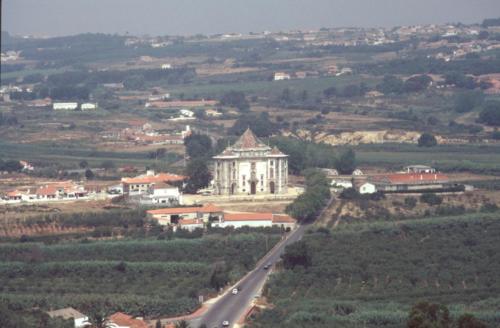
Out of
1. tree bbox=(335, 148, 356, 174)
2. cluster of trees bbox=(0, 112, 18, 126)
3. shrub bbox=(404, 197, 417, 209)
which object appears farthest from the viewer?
cluster of trees bbox=(0, 112, 18, 126)

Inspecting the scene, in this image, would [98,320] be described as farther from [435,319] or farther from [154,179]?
[154,179]

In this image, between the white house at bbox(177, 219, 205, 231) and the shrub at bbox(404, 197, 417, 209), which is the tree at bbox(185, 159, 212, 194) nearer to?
the white house at bbox(177, 219, 205, 231)

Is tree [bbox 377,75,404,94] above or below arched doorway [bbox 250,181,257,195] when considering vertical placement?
above

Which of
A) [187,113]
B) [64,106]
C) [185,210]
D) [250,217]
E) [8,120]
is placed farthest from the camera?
[64,106]

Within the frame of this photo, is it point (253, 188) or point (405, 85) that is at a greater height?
point (405, 85)

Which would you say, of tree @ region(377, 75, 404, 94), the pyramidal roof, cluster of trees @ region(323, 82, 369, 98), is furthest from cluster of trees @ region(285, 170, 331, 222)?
tree @ region(377, 75, 404, 94)

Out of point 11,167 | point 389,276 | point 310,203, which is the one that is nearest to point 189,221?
point 310,203

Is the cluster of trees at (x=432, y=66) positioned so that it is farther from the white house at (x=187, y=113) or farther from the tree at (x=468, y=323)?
the tree at (x=468, y=323)
